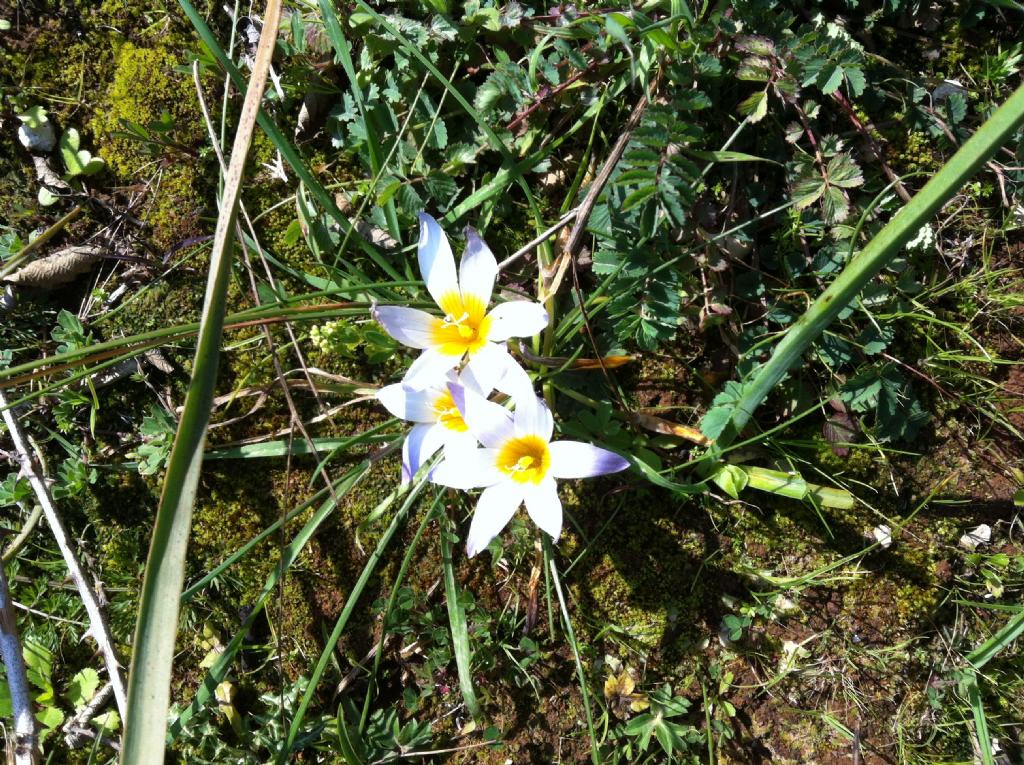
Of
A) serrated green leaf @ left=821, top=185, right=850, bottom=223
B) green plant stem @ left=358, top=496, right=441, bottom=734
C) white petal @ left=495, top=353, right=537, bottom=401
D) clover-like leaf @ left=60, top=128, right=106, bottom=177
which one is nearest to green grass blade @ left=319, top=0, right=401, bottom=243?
white petal @ left=495, top=353, right=537, bottom=401

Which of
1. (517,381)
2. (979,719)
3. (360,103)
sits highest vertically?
(360,103)

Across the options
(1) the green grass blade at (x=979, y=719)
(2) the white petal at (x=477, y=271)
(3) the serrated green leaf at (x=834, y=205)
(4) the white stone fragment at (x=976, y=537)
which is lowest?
(1) the green grass blade at (x=979, y=719)

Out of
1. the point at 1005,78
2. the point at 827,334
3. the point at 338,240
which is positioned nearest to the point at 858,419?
the point at 827,334

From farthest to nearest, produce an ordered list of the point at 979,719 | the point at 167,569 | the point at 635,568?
the point at 635,568, the point at 979,719, the point at 167,569

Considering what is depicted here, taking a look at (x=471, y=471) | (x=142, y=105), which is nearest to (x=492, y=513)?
(x=471, y=471)

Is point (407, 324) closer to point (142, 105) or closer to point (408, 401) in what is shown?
point (408, 401)

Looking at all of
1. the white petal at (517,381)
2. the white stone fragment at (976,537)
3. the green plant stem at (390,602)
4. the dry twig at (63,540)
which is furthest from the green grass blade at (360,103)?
the white stone fragment at (976,537)

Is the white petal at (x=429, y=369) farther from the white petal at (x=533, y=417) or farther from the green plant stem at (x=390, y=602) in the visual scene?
the green plant stem at (x=390, y=602)
